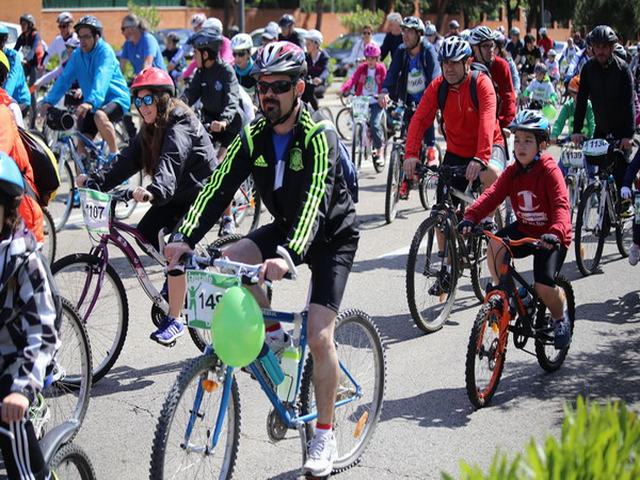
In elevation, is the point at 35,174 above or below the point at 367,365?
above

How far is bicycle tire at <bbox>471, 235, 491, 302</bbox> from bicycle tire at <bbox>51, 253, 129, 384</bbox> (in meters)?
3.02

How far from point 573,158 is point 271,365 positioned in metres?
6.44

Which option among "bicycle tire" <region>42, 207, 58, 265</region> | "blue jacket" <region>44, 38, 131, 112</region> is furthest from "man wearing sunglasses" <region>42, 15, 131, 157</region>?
"bicycle tire" <region>42, 207, 58, 265</region>

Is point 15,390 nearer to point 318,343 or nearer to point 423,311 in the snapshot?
point 318,343

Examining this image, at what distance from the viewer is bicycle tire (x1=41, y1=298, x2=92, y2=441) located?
5.64 meters

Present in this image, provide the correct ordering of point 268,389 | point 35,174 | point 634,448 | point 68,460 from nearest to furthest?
point 634,448 → point 68,460 → point 268,389 → point 35,174

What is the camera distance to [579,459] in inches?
109

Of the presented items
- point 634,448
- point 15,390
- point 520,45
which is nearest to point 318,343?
point 15,390

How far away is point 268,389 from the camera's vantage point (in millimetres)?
4832

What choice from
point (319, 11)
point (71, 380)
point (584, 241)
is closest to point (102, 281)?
point (71, 380)

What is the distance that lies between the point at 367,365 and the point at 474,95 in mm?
3382

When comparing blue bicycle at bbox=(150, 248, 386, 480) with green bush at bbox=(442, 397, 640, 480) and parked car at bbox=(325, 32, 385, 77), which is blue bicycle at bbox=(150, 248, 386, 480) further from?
parked car at bbox=(325, 32, 385, 77)

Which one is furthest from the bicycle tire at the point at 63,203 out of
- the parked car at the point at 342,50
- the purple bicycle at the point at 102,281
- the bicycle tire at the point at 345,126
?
the parked car at the point at 342,50

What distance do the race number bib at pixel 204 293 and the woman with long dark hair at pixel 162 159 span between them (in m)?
2.20
